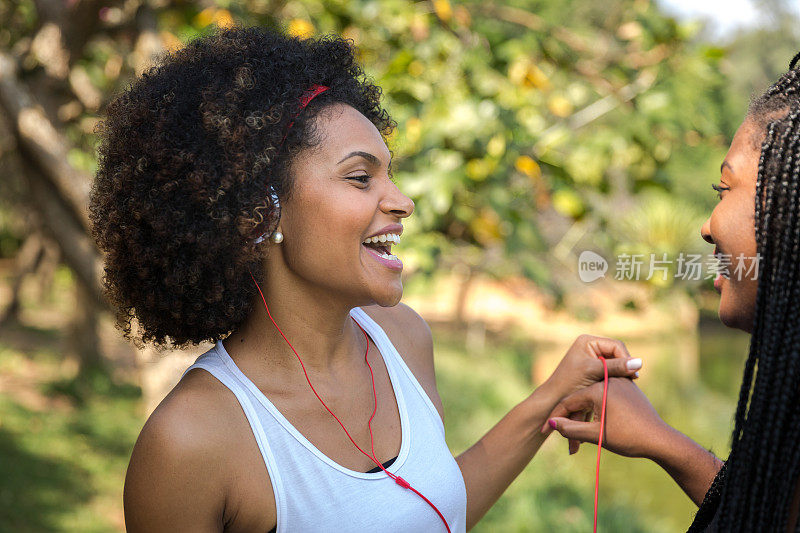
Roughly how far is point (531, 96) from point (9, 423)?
5881 mm

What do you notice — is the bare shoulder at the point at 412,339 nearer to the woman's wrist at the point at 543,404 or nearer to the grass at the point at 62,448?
the woman's wrist at the point at 543,404

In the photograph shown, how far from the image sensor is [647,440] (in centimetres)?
189

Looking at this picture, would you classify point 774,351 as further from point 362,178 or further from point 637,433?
point 362,178

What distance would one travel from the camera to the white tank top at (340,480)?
5.23 feet

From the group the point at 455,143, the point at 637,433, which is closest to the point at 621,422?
the point at 637,433

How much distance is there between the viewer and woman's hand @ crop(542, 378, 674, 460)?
6.22ft

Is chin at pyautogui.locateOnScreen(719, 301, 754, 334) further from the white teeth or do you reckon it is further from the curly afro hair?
the curly afro hair

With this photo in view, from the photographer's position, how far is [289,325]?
5.91 feet

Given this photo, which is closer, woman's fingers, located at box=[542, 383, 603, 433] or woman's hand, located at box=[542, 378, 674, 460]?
woman's hand, located at box=[542, 378, 674, 460]

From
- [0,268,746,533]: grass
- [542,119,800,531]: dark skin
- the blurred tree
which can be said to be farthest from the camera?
[0,268,746,533]: grass

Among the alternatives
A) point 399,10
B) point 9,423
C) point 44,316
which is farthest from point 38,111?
point 44,316

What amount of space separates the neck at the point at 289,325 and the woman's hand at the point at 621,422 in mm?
707

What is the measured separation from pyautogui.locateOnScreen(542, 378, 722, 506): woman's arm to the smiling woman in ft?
1.25

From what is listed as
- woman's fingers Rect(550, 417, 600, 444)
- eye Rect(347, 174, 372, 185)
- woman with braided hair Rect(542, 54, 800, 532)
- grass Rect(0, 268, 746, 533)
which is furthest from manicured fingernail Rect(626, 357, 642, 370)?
grass Rect(0, 268, 746, 533)
